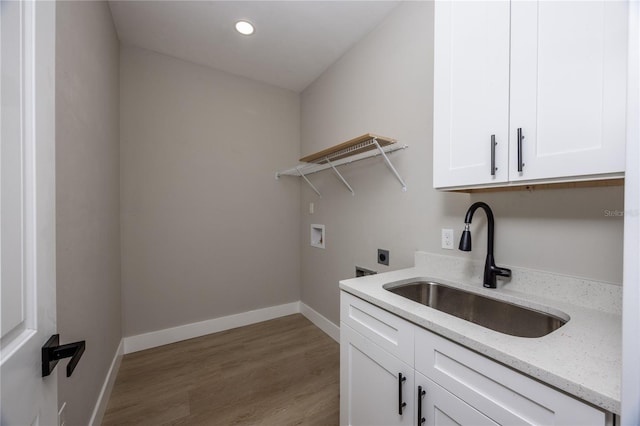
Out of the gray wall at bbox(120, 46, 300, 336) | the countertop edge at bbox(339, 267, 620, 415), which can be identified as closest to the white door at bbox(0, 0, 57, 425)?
the countertop edge at bbox(339, 267, 620, 415)

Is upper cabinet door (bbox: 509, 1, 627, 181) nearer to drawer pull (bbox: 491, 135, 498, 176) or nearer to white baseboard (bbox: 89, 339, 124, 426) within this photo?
drawer pull (bbox: 491, 135, 498, 176)

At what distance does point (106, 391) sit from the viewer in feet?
5.44

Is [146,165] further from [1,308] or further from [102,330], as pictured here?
[1,308]

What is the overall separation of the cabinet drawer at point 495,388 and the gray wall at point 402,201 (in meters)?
0.66

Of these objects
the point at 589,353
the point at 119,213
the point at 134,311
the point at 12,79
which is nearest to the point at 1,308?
the point at 12,79

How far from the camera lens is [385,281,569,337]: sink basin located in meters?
1.06

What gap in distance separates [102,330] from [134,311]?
768 mm

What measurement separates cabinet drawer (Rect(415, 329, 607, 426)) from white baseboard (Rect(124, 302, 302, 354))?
2.27 m

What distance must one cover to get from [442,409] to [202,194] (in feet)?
8.30

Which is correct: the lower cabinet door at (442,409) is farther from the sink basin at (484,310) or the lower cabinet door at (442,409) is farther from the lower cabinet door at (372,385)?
the sink basin at (484,310)

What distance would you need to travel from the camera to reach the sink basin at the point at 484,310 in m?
1.06

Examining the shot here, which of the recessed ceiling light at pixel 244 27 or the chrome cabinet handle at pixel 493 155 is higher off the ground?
the recessed ceiling light at pixel 244 27

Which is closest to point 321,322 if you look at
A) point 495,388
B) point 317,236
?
point 317,236

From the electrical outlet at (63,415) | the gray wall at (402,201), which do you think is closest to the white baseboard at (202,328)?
the gray wall at (402,201)
